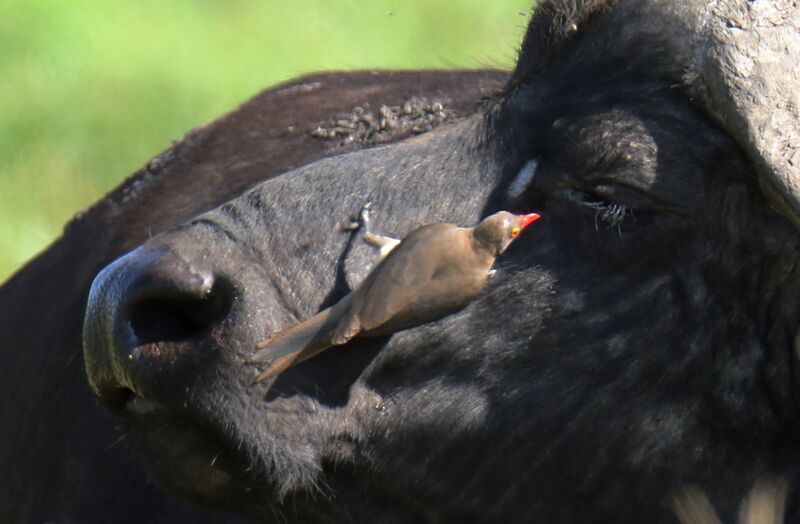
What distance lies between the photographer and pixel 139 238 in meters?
5.02

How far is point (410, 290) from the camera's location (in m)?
3.32

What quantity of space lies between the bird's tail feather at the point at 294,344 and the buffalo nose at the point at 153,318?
0.40 ft

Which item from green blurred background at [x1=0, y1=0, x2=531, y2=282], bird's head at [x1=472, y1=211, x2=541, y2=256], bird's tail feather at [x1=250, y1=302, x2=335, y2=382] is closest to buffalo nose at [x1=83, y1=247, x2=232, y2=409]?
bird's tail feather at [x1=250, y1=302, x2=335, y2=382]

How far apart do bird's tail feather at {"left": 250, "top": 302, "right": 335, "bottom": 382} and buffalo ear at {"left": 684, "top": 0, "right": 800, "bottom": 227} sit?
3.00ft

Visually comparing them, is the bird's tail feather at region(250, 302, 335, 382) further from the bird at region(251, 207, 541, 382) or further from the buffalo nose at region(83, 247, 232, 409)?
the buffalo nose at region(83, 247, 232, 409)

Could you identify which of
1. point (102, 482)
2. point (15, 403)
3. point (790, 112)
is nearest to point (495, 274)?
point (790, 112)

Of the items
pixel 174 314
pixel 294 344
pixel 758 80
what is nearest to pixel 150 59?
pixel 174 314

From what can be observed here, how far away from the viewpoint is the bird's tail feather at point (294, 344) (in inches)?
130

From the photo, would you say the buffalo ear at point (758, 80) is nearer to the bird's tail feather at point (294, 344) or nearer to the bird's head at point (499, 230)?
the bird's head at point (499, 230)

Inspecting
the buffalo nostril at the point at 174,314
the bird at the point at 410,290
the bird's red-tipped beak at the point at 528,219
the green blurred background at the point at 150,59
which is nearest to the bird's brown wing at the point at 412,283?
the bird at the point at 410,290

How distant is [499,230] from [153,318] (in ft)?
2.49

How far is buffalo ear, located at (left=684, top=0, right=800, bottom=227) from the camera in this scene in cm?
312

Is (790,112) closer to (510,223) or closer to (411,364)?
(510,223)

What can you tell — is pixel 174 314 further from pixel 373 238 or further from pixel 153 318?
pixel 373 238
